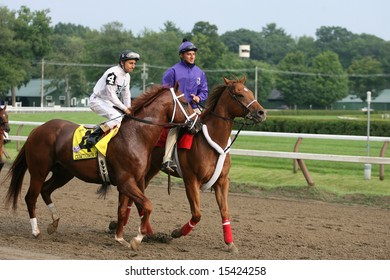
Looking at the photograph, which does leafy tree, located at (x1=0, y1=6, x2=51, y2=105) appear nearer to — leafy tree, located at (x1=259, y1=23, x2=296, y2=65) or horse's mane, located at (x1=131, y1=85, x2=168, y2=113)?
horse's mane, located at (x1=131, y1=85, x2=168, y2=113)

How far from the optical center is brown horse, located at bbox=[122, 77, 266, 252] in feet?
23.5

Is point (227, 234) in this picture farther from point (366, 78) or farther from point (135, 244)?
point (366, 78)

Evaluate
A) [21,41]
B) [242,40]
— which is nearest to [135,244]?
[21,41]

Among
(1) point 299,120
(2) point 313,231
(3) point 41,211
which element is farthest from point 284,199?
(1) point 299,120

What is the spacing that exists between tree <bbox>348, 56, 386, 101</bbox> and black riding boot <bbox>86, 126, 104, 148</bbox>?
83.0m

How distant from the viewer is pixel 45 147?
7.81 m

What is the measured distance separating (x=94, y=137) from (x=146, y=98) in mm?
713

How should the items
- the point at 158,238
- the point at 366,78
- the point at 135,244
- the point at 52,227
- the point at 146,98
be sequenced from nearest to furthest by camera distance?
1. the point at 135,244
2. the point at 146,98
3. the point at 158,238
4. the point at 52,227
5. the point at 366,78

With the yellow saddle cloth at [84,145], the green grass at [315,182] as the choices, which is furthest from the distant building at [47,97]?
the yellow saddle cloth at [84,145]

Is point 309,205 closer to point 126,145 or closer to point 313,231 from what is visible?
point 313,231

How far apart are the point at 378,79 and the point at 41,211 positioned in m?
83.1

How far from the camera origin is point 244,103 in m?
7.14

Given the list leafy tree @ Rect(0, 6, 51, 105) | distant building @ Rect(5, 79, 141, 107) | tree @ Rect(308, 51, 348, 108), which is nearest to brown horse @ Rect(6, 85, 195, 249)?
leafy tree @ Rect(0, 6, 51, 105)

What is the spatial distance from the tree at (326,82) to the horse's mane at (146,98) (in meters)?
72.3
